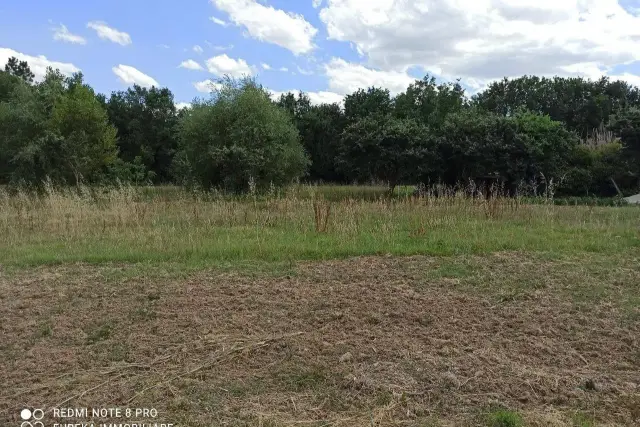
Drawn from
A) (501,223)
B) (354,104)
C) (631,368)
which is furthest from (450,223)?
(354,104)

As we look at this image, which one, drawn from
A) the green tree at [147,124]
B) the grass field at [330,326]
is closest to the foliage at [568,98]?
the green tree at [147,124]

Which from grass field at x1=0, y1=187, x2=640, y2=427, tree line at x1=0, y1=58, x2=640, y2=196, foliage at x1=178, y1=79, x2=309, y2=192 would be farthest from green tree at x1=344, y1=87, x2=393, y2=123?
grass field at x1=0, y1=187, x2=640, y2=427

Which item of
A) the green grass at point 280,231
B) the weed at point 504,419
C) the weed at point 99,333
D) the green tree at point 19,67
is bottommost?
the weed at point 504,419

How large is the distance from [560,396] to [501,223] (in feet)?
22.8

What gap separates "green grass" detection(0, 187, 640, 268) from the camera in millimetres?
7641

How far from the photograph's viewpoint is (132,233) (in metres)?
9.23

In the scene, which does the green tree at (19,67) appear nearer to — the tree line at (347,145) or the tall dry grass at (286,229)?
the tree line at (347,145)

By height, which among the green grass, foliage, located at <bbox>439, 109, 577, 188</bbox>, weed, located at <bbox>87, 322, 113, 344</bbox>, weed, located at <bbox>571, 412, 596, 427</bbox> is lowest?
weed, located at <bbox>571, 412, 596, 427</bbox>

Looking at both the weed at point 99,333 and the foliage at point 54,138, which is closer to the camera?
the weed at point 99,333

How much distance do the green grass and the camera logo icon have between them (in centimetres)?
377

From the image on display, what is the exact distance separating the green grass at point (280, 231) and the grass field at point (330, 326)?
7cm

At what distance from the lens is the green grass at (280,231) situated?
764 centimetres

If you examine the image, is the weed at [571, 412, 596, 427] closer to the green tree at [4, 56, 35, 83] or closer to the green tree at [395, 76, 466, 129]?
the green tree at [395, 76, 466, 129]

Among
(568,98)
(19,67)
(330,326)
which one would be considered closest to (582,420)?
(330,326)
